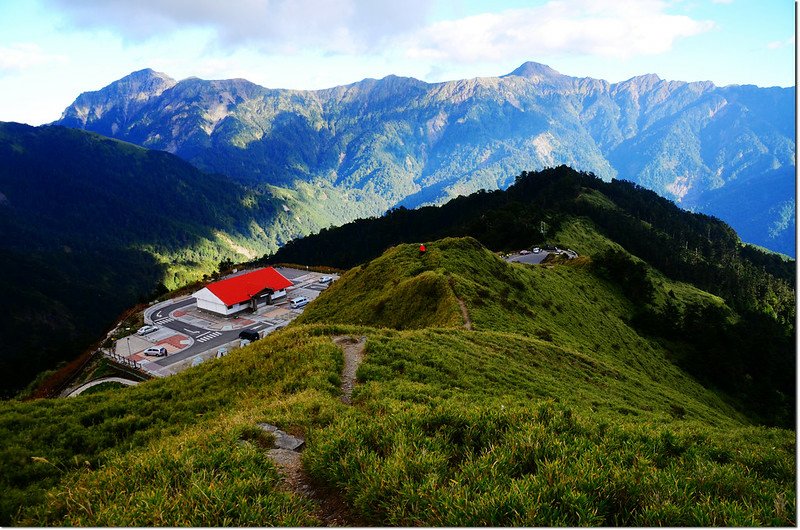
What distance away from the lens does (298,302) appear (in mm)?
84000

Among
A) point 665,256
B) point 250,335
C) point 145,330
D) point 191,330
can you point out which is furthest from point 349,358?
point 665,256

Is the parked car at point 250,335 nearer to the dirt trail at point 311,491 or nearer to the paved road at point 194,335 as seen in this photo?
the paved road at point 194,335

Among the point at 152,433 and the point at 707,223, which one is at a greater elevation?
the point at 707,223

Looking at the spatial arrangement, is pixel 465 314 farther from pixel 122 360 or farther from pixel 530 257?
pixel 530 257

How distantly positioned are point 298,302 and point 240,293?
1109 centimetres

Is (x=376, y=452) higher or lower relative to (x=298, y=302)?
higher

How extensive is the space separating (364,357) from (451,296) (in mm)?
18745

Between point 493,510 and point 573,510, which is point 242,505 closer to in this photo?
point 493,510

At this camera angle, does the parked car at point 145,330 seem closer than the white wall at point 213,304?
Yes

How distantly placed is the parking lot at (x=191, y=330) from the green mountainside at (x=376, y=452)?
4089 centimetres

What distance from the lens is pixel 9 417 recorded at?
1365 centimetres

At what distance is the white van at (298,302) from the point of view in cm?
8329

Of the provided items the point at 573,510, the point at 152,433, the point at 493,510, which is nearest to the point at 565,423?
the point at 573,510

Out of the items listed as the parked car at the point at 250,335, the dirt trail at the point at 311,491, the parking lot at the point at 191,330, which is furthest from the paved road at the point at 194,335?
the dirt trail at the point at 311,491
